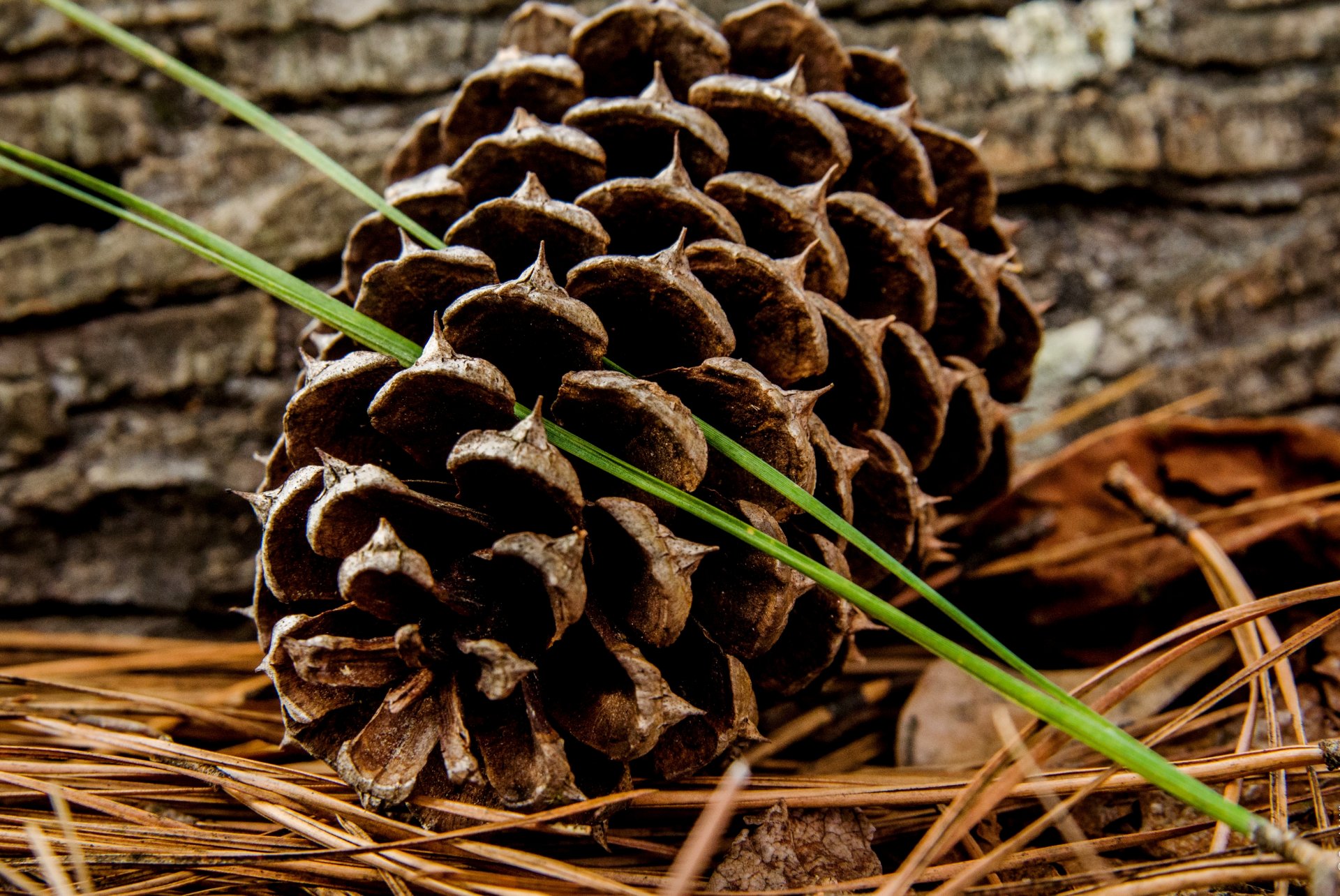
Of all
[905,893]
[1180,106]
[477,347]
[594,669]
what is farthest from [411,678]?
[1180,106]

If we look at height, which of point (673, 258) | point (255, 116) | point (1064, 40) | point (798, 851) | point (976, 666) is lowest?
point (798, 851)

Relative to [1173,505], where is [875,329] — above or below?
above

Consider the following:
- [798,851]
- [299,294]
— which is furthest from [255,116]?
[798,851]

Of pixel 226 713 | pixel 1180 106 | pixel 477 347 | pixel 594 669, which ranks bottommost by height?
pixel 226 713

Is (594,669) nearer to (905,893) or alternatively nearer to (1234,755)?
(905,893)

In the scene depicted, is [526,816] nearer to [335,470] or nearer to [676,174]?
[335,470]

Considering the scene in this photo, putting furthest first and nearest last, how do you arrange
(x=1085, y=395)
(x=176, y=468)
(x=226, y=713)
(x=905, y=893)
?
(x=1085, y=395)
(x=176, y=468)
(x=226, y=713)
(x=905, y=893)

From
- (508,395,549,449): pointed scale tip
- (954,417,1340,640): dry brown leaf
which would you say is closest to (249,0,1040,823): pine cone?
(508,395,549,449): pointed scale tip
